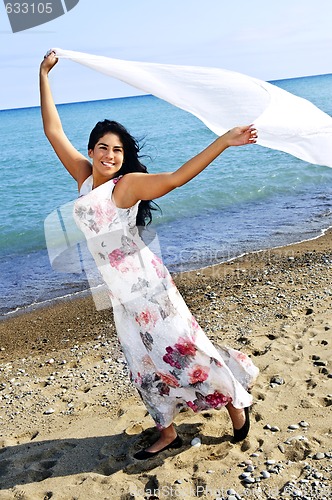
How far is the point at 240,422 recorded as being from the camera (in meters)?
4.17

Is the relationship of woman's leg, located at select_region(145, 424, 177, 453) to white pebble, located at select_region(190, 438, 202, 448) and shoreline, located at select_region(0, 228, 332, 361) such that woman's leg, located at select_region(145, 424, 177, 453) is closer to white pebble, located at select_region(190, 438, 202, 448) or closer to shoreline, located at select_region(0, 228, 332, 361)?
white pebble, located at select_region(190, 438, 202, 448)

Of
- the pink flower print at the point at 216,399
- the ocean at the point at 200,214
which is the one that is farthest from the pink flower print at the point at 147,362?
Result: the ocean at the point at 200,214

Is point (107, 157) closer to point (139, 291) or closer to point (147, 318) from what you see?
point (139, 291)

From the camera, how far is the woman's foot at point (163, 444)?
4191 mm

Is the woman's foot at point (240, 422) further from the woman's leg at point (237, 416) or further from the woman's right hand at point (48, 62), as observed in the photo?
the woman's right hand at point (48, 62)

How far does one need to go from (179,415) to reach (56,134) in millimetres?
2282

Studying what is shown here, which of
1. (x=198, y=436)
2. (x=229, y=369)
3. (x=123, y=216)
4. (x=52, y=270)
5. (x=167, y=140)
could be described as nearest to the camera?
(x=123, y=216)

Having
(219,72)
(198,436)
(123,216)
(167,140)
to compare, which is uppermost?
(219,72)

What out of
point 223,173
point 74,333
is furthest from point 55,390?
point 223,173

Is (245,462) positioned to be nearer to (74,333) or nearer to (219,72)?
(219,72)

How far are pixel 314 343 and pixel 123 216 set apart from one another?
8.94 feet

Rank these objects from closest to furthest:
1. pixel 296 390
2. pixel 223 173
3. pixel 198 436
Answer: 1. pixel 198 436
2. pixel 296 390
3. pixel 223 173

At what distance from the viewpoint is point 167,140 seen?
108ft

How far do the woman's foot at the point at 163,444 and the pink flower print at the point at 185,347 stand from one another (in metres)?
0.70
